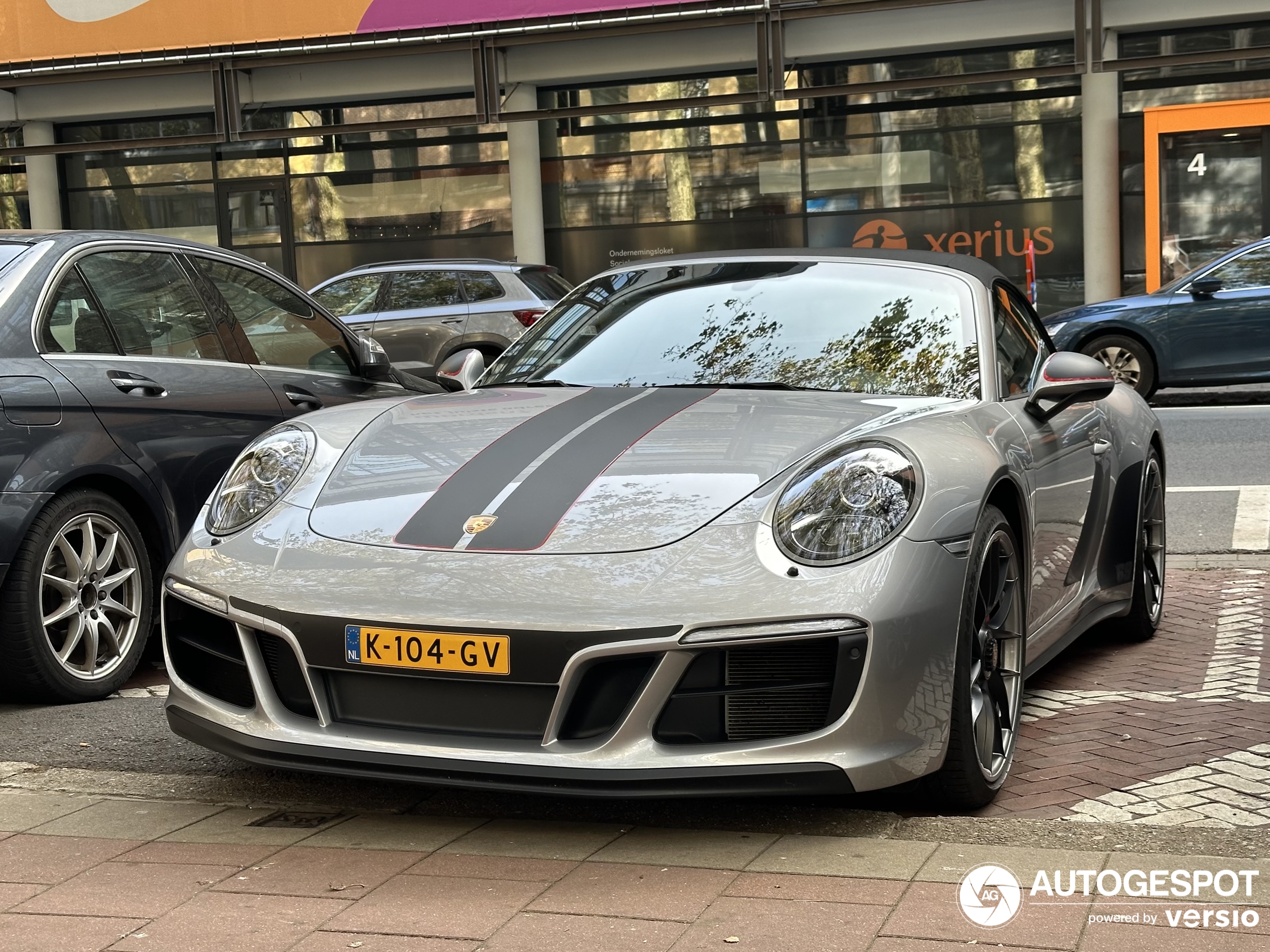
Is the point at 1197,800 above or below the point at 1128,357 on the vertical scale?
below

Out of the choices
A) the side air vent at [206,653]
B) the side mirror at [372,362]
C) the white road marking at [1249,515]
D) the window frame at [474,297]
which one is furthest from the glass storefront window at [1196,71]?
the side air vent at [206,653]

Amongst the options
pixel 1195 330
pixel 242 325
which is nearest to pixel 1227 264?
pixel 1195 330

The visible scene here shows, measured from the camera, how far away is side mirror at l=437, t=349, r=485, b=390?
525 cm

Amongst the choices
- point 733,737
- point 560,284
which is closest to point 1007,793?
point 733,737

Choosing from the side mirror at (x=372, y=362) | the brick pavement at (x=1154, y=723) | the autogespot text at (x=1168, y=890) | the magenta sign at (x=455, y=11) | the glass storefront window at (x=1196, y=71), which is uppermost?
the magenta sign at (x=455, y=11)

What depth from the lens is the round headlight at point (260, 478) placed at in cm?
400

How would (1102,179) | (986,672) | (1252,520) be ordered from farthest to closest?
1. (1102,179)
2. (1252,520)
3. (986,672)

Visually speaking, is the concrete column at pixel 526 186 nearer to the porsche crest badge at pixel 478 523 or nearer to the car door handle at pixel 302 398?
the car door handle at pixel 302 398

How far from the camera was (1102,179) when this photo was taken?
1958 centimetres

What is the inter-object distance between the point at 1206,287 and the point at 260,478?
39.0 ft

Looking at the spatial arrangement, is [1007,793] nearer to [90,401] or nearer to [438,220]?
[90,401]

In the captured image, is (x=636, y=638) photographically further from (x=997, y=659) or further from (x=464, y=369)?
(x=464, y=369)

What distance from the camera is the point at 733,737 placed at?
3.39 meters

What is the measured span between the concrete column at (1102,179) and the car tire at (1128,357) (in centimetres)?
556
